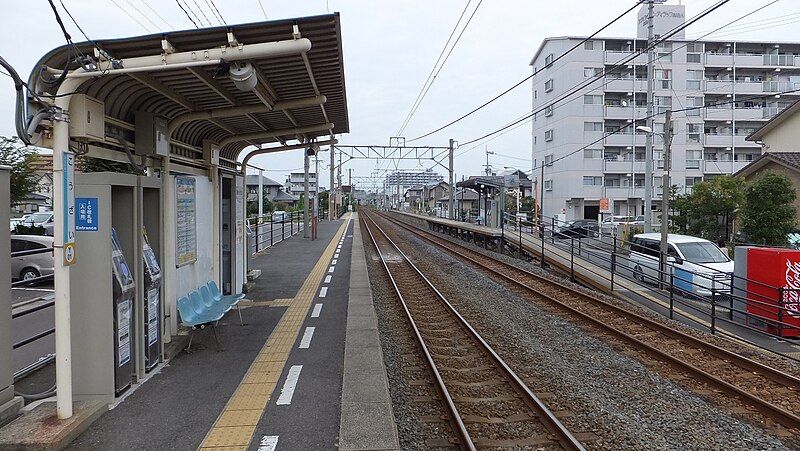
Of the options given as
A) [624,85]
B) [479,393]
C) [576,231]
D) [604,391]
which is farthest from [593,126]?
[479,393]

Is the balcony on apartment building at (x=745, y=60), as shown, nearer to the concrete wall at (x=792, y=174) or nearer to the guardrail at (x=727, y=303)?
the concrete wall at (x=792, y=174)

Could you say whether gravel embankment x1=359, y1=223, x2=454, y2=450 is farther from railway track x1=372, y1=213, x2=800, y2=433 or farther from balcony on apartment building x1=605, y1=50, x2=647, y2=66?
balcony on apartment building x1=605, y1=50, x2=647, y2=66

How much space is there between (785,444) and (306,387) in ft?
13.8

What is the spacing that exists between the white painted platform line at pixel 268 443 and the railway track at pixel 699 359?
15.0 ft

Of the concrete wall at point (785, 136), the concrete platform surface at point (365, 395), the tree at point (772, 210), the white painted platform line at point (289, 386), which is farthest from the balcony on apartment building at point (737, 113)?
the white painted platform line at point (289, 386)

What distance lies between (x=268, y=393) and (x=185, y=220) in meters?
2.87

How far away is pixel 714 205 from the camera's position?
20625 millimetres

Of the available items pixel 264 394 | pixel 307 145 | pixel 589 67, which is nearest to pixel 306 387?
pixel 264 394

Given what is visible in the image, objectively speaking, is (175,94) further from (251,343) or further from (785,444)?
(785,444)

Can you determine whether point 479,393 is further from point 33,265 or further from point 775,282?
point 33,265

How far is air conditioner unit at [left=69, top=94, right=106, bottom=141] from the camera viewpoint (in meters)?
4.41

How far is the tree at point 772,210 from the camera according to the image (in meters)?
16.4

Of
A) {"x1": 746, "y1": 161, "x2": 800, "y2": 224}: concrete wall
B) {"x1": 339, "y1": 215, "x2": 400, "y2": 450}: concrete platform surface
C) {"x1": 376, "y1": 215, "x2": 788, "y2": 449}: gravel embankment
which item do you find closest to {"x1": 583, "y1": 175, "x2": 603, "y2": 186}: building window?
{"x1": 746, "y1": 161, "x2": 800, "y2": 224}: concrete wall

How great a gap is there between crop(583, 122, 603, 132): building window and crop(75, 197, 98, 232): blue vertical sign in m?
42.1
